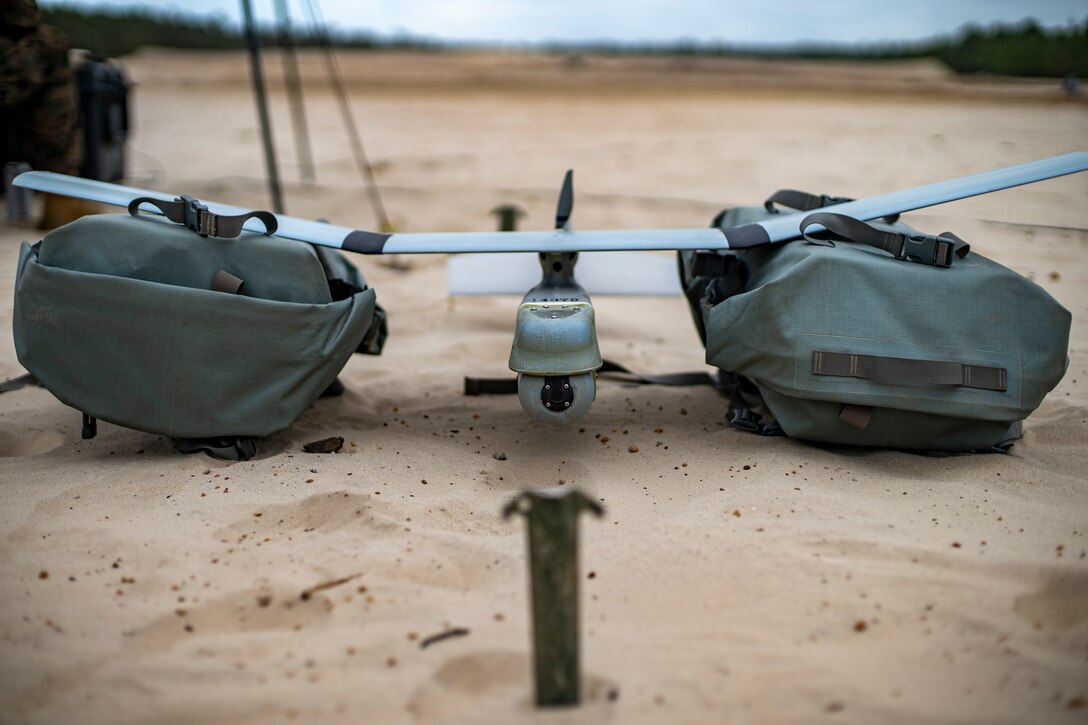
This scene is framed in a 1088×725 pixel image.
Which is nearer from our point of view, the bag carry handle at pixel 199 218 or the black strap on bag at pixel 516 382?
the bag carry handle at pixel 199 218

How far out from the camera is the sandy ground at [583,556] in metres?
2.02

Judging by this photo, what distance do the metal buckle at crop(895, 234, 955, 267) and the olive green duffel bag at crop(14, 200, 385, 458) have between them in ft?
6.91

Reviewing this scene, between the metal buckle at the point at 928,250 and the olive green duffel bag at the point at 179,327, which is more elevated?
the metal buckle at the point at 928,250

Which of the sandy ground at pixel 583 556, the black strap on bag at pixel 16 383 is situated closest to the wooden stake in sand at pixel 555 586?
the sandy ground at pixel 583 556

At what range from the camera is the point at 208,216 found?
3246 mm

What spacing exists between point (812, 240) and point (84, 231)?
8.90ft

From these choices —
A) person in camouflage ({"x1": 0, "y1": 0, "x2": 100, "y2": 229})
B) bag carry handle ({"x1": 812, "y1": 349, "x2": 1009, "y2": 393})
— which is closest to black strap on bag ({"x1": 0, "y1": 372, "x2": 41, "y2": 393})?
person in camouflage ({"x1": 0, "y1": 0, "x2": 100, "y2": 229})

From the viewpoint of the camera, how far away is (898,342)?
3105 millimetres

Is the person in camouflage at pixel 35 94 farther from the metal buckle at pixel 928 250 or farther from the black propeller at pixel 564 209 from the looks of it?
the metal buckle at pixel 928 250

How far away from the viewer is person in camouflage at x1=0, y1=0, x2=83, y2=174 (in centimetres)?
586

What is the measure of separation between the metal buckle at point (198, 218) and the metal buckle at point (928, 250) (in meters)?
2.57

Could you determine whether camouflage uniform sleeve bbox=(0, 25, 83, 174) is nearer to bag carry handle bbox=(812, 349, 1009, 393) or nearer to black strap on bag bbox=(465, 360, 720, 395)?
black strap on bag bbox=(465, 360, 720, 395)

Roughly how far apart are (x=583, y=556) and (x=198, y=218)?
6.27ft

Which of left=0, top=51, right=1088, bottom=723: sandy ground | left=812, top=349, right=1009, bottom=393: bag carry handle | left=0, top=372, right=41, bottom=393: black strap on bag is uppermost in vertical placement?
left=812, top=349, right=1009, bottom=393: bag carry handle
